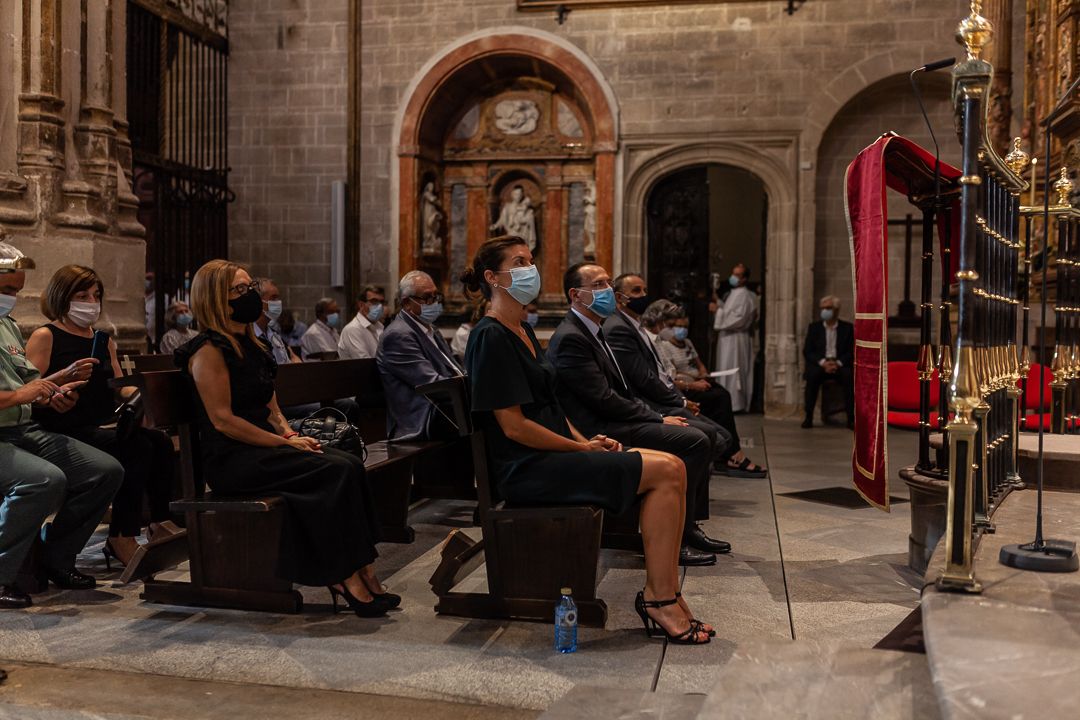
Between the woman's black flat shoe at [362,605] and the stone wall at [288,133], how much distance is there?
8.68m

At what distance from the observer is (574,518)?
3.46 metres

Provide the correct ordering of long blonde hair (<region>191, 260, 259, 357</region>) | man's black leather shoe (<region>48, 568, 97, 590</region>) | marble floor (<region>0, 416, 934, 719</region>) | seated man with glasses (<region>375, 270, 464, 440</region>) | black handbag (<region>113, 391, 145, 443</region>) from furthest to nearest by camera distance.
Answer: seated man with glasses (<region>375, 270, 464, 440</region>) → black handbag (<region>113, 391, 145, 443</region>) → man's black leather shoe (<region>48, 568, 97, 590</region>) → long blonde hair (<region>191, 260, 259, 357</region>) → marble floor (<region>0, 416, 934, 719</region>)

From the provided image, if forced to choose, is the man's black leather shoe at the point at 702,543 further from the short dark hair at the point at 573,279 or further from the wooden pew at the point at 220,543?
the wooden pew at the point at 220,543

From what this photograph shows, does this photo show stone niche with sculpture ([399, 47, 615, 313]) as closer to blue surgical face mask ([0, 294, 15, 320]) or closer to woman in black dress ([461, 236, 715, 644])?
blue surgical face mask ([0, 294, 15, 320])

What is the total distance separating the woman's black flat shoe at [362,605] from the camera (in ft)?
12.2

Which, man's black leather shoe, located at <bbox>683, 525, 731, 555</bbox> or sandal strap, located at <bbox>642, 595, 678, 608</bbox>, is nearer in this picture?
sandal strap, located at <bbox>642, 595, 678, 608</bbox>

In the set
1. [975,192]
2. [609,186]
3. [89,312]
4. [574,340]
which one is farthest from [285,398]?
[609,186]

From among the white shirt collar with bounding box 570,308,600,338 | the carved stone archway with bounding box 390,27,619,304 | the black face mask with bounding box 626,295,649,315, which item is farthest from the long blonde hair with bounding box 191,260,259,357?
the carved stone archway with bounding box 390,27,619,304

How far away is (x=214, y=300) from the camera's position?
3785 millimetres

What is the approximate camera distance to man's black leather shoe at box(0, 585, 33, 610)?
3.81 meters

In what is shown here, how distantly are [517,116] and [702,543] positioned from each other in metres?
8.54

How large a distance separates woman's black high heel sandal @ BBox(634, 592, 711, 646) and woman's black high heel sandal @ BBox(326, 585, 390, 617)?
0.91 m

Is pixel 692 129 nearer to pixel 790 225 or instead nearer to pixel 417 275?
pixel 790 225

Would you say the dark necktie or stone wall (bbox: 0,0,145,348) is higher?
stone wall (bbox: 0,0,145,348)
